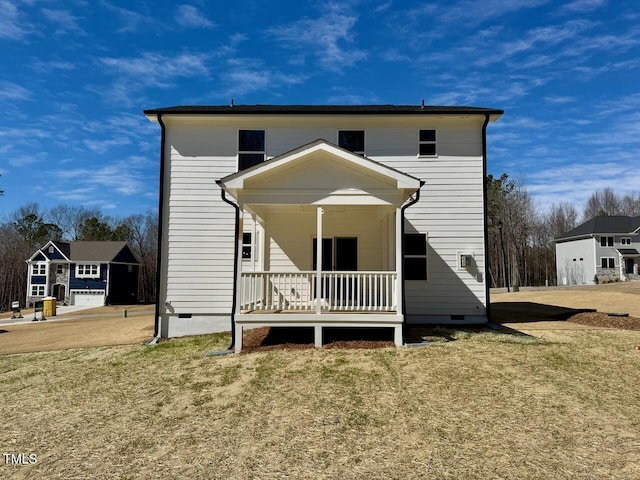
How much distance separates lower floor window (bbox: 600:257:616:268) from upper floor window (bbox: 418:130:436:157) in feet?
115

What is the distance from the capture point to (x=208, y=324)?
11.0 m

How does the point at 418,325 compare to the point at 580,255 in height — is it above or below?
below

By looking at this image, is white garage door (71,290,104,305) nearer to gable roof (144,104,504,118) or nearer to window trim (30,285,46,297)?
window trim (30,285,46,297)

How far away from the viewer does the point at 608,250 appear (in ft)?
122

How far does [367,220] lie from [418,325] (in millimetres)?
3406

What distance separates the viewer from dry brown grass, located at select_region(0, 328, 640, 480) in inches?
156

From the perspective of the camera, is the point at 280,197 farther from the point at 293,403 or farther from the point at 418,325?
the point at 418,325

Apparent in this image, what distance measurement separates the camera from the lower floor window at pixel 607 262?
36850mm

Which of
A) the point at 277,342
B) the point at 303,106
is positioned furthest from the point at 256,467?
the point at 303,106

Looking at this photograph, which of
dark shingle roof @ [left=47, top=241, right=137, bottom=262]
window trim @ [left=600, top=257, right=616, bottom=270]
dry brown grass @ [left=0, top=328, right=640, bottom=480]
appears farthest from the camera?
dark shingle roof @ [left=47, top=241, right=137, bottom=262]

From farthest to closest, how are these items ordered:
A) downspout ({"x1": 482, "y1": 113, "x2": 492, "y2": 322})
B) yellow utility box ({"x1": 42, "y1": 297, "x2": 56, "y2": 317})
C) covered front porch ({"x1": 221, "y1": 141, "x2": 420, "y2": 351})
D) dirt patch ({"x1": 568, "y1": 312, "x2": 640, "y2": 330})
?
yellow utility box ({"x1": 42, "y1": 297, "x2": 56, "y2": 317}), downspout ({"x1": 482, "y1": 113, "x2": 492, "y2": 322}), dirt patch ({"x1": 568, "y1": 312, "x2": 640, "y2": 330}), covered front porch ({"x1": 221, "y1": 141, "x2": 420, "y2": 351})

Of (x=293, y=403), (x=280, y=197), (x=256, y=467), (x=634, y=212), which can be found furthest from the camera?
(x=634, y=212)

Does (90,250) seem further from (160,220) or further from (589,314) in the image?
(589,314)

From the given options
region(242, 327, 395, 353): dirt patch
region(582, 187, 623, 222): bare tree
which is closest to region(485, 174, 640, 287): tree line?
region(582, 187, 623, 222): bare tree
